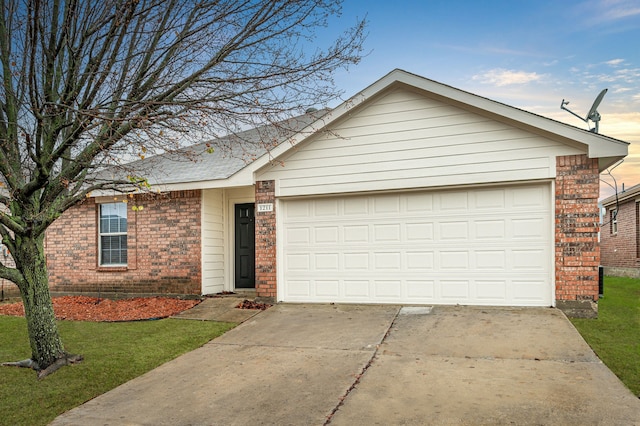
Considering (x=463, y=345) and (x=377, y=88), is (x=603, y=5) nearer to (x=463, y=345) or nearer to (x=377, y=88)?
(x=377, y=88)

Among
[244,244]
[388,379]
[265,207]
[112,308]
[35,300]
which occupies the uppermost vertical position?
[265,207]

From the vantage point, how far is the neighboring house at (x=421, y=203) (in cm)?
833

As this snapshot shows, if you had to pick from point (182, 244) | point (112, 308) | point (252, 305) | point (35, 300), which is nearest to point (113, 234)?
point (182, 244)

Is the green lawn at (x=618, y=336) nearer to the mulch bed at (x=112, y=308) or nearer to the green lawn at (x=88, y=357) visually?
the green lawn at (x=88, y=357)

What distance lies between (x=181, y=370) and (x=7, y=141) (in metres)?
3.64

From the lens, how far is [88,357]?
6918 millimetres

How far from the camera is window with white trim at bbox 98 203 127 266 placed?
12875 mm

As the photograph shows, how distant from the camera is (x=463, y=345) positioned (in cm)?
673

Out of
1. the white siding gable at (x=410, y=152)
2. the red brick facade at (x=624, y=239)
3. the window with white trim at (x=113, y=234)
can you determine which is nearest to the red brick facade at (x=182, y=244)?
the window with white trim at (x=113, y=234)

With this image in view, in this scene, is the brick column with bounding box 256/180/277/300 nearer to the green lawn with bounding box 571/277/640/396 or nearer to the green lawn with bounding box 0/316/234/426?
the green lawn with bounding box 0/316/234/426

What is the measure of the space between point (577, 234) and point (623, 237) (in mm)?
14311

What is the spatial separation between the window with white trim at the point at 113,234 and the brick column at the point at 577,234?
10.5 meters

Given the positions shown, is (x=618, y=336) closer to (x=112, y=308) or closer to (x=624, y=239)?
(x=112, y=308)

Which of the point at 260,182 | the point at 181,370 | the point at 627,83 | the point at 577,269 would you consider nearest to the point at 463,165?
the point at 577,269
